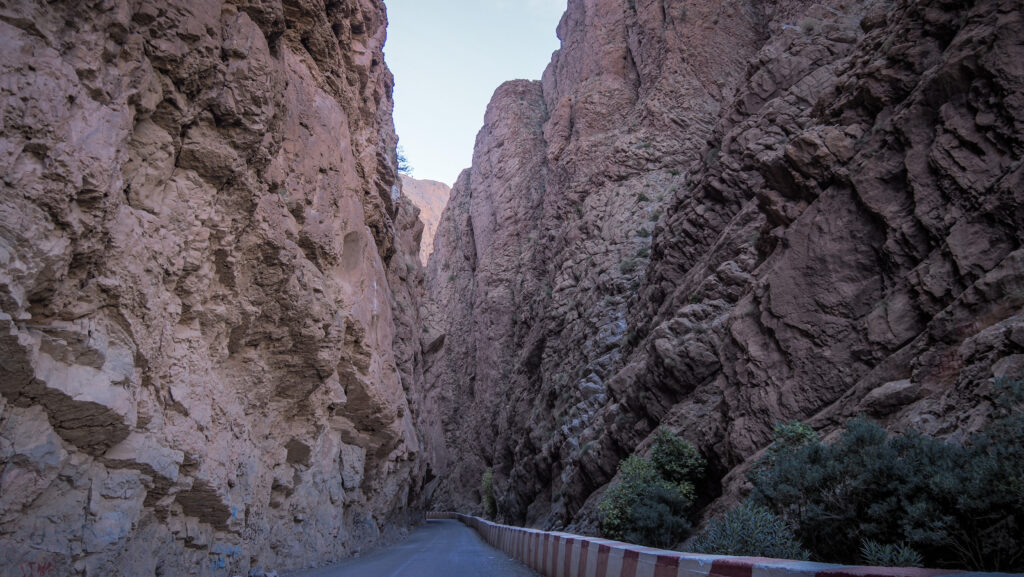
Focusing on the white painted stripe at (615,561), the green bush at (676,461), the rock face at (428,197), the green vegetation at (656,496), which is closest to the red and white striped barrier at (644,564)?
the white painted stripe at (615,561)

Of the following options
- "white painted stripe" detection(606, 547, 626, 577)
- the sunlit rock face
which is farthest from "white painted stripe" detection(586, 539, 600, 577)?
the sunlit rock face

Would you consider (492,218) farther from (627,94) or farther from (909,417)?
(909,417)

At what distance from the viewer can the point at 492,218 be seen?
188 feet

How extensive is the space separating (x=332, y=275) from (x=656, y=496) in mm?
9476

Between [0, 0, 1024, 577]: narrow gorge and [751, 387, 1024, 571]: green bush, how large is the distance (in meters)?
1.08

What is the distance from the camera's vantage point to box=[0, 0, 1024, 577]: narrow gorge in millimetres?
6766

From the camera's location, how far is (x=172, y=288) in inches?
362

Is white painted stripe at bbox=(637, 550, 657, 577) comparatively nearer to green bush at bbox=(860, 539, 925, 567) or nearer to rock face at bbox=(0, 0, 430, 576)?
green bush at bbox=(860, 539, 925, 567)

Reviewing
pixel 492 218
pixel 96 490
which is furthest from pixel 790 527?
pixel 492 218

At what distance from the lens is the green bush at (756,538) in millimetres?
6453

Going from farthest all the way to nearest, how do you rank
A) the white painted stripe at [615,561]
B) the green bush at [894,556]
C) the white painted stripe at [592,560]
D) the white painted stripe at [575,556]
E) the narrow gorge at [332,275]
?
the white painted stripe at [575,556] < the white painted stripe at [592,560] < the narrow gorge at [332,275] < the white painted stripe at [615,561] < the green bush at [894,556]

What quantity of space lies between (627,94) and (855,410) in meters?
33.2

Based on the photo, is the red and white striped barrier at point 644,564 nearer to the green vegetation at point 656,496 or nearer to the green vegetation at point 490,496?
the green vegetation at point 656,496

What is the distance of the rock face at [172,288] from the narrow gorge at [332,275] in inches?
1.6
